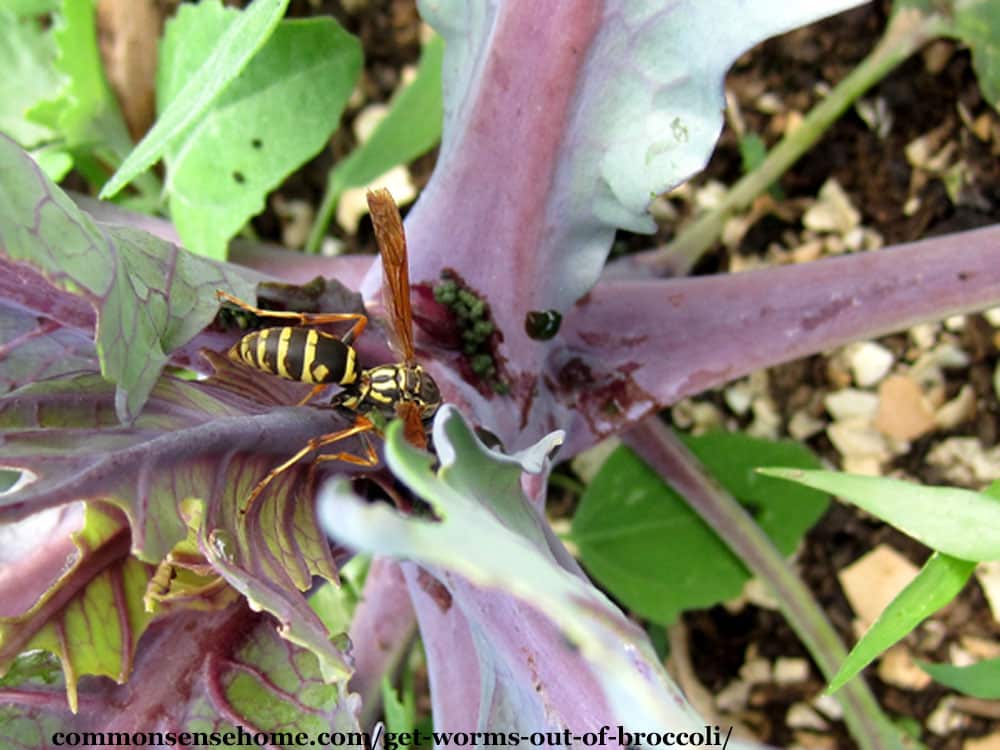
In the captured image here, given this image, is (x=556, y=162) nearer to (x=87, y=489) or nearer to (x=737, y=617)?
(x=87, y=489)

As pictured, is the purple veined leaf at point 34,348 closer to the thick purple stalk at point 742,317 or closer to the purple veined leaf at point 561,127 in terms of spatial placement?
the purple veined leaf at point 561,127

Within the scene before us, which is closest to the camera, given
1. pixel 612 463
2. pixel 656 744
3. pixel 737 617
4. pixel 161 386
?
pixel 656 744

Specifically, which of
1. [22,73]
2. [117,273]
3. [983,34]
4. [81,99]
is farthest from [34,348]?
[983,34]

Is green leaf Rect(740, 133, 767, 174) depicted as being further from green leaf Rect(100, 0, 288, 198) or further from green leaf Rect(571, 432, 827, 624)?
green leaf Rect(100, 0, 288, 198)

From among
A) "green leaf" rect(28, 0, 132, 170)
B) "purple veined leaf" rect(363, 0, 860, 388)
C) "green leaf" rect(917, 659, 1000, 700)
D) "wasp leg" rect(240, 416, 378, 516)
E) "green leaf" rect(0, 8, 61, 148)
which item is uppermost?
"green leaf" rect(0, 8, 61, 148)

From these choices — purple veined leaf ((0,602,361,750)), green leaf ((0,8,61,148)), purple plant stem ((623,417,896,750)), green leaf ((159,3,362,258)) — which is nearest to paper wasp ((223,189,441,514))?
purple veined leaf ((0,602,361,750))

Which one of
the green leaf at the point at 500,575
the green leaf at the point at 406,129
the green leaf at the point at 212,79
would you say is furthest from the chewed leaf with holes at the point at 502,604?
the green leaf at the point at 406,129

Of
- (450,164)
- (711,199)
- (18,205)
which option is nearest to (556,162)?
(450,164)
